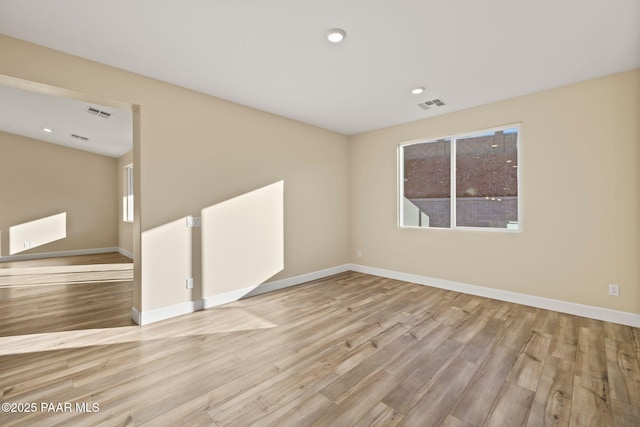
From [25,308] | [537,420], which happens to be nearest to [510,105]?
[537,420]

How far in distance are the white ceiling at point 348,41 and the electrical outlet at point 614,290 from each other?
229 centimetres

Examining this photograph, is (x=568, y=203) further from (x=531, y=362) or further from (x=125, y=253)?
(x=125, y=253)

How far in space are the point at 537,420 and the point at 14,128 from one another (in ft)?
32.4

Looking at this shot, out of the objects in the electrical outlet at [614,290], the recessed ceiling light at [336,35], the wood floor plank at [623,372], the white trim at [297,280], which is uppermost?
the recessed ceiling light at [336,35]

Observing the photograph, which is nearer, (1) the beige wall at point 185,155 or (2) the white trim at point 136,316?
(1) the beige wall at point 185,155

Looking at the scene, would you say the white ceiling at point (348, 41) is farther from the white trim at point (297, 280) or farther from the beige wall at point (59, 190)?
the beige wall at point (59, 190)

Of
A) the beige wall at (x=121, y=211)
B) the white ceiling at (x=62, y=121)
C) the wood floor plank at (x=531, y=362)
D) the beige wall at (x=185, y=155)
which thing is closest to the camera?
the wood floor plank at (x=531, y=362)

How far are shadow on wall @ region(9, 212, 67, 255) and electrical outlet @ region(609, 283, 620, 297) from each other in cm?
1084

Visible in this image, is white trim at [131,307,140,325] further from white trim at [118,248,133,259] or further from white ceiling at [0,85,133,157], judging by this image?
white trim at [118,248,133,259]

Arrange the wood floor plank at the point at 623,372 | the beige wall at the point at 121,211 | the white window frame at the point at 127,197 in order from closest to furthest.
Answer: the wood floor plank at the point at 623,372
the beige wall at the point at 121,211
the white window frame at the point at 127,197

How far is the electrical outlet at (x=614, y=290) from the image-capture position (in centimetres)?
299

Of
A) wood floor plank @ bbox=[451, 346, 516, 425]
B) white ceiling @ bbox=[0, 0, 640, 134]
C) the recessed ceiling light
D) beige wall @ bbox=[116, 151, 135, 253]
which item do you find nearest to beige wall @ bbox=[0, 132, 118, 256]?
beige wall @ bbox=[116, 151, 135, 253]

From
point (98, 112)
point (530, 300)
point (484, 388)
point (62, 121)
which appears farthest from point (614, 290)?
point (62, 121)

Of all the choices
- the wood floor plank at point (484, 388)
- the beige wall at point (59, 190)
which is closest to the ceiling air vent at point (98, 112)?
the beige wall at point (59, 190)
